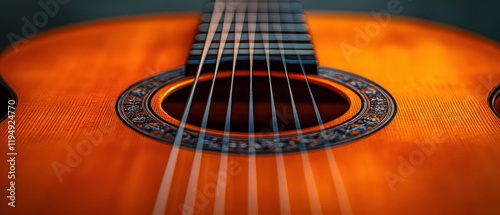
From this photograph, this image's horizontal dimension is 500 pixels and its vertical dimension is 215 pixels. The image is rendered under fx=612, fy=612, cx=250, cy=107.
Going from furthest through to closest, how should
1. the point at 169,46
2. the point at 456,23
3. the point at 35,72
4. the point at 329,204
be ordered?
the point at 456,23 < the point at 169,46 < the point at 35,72 < the point at 329,204

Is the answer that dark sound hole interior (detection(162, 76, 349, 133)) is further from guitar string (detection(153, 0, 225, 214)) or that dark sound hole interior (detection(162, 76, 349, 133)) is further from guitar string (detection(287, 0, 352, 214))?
guitar string (detection(287, 0, 352, 214))

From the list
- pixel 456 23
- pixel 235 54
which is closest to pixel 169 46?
pixel 235 54

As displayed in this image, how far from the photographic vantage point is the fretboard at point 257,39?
0.85 meters

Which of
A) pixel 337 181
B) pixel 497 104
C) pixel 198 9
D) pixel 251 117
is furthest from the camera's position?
pixel 198 9

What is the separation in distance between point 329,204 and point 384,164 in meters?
0.10

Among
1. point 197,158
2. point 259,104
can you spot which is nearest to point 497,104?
point 259,104

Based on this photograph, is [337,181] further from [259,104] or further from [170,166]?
[259,104]

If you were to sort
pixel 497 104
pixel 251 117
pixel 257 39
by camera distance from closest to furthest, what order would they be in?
pixel 251 117
pixel 497 104
pixel 257 39

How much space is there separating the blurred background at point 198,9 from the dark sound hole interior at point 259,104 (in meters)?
0.70

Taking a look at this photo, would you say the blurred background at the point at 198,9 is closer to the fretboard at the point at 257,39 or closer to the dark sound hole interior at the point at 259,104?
the fretboard at the point at 257,39

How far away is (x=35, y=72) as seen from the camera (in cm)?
86

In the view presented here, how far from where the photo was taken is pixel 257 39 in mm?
921

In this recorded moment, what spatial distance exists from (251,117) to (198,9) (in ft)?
2.84

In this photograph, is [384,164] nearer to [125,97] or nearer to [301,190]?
[301,190]
